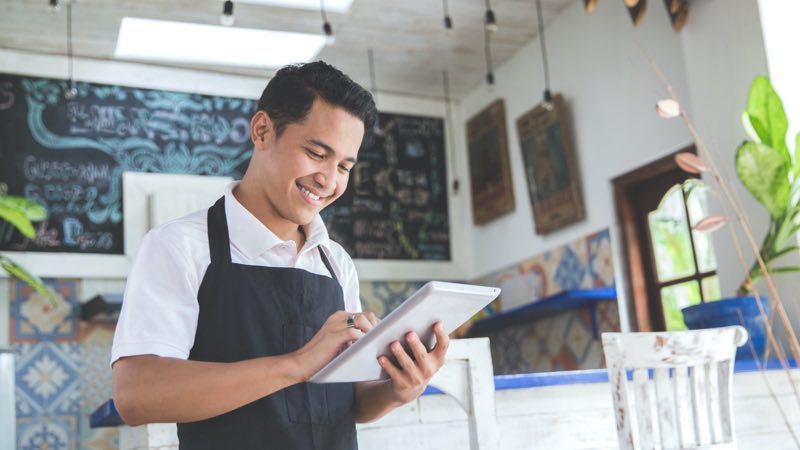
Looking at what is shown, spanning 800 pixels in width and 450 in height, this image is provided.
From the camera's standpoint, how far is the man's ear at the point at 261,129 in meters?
1.65

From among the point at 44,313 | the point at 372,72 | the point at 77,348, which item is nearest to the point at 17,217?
the point at 44,313

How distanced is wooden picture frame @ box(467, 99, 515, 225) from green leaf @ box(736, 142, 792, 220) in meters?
2.49

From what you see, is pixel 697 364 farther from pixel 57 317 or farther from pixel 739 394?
pixel 57 317

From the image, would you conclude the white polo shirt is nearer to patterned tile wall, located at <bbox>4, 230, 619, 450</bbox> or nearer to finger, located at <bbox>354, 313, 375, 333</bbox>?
A: finger, located at <bbox>354, 313, 375, 333</bbox>

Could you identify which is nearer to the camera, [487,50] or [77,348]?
[77,348]

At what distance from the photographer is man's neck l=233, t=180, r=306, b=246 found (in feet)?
5.44

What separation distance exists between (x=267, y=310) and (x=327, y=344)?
8.5 inches

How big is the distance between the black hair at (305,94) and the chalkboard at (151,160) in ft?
13.7

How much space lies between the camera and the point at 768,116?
368 centimetres

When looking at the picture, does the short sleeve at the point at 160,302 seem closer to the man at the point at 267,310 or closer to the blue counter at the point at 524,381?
the man at the point at 267,310

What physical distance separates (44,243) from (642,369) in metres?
4.08

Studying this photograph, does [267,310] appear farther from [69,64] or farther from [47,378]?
[69,64]

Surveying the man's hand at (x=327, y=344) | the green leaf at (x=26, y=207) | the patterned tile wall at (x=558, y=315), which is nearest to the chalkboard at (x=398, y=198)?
the patterned tile wall at (x=558, y=315)

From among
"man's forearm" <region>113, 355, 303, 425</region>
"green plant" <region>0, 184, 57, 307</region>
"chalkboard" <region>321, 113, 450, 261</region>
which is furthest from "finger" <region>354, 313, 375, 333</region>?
"chalkboard" <region>321, 113, 450, 261</region>
